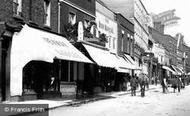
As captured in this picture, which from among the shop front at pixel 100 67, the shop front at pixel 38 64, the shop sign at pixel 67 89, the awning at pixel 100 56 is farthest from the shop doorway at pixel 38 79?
the shop front at pixel 100 67

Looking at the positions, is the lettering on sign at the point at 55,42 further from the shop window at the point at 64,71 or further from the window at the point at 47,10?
→ the shop window at the point at 64,71

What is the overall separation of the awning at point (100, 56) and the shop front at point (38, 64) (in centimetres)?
214

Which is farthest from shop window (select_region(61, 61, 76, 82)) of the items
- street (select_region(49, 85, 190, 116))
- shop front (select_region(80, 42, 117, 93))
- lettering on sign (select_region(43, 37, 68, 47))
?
street (select_region(49, 85, 190, 116))

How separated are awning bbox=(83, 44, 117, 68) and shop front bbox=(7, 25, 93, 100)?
2.14 meters

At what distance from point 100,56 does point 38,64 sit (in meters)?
6.26

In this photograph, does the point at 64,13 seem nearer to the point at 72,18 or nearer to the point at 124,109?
the point at 72,18

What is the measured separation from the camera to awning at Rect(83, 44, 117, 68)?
77.7 feet

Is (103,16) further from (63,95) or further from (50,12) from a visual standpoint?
(63,95)

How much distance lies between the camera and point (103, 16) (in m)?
32.2

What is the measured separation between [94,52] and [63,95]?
533 cm

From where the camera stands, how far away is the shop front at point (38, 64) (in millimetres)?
17328

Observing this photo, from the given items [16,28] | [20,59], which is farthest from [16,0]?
[20,59]

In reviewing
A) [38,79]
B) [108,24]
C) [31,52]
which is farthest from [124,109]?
[108,24]

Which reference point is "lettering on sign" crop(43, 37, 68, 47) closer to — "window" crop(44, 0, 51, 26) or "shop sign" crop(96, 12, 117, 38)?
"window" crop(44, 0, 51, 26)
